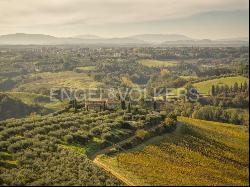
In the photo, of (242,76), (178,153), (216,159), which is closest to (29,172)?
(178,153)

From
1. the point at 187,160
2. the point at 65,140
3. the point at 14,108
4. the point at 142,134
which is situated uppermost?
the point at 65,140

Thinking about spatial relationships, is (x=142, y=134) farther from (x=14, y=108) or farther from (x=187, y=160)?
(x=14, y=108)

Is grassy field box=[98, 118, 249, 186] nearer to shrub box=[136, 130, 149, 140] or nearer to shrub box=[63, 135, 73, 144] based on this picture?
shrub box=[136, 130, 149, 140]

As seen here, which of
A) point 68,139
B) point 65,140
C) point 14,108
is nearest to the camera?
point 68,139

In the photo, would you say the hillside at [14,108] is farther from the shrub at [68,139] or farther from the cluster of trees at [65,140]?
the shrub at [68,139]

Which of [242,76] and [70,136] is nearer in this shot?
[70,136]

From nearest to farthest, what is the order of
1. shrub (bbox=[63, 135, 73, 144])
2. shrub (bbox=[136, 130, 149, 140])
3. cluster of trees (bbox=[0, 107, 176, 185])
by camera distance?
cluster of trees (bbox=[0, 107, 176, 185]), shrub (bbox=[63, 135, 73, 144]), shrub (bbox=[136, 130, 149, 140])

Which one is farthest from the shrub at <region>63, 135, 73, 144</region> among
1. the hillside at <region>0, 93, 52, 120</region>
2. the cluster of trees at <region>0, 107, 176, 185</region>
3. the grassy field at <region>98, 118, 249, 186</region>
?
the hillside at <region>0, 93, 52, 120</region>

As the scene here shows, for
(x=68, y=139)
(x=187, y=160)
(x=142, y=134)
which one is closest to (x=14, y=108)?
(x=142, y=134)

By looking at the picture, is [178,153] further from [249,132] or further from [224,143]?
[249,132]
